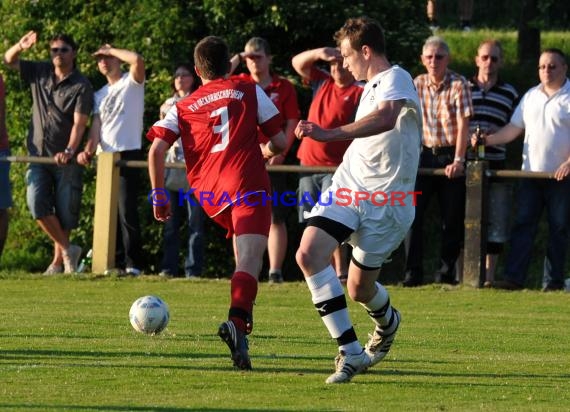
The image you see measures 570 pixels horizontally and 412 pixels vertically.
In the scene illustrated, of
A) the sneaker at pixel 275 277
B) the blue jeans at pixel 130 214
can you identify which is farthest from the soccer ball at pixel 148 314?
the blue jeans at pixel 130 214

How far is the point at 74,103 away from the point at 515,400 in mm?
9374

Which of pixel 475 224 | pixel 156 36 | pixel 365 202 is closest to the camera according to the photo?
pixel 365 202

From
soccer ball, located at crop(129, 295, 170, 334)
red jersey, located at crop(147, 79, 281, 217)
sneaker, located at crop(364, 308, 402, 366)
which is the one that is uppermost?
red jersey, located at crop(147, 79, 281, 217)

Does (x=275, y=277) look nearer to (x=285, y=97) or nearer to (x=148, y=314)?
(x=285, y=97)

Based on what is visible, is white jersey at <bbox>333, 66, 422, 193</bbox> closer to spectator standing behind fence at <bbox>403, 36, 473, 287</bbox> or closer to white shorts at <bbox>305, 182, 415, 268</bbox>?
Result: white shorts at <bbox>305, 182, 415, 268</bbox>

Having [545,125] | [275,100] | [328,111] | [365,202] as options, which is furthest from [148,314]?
[545,125]

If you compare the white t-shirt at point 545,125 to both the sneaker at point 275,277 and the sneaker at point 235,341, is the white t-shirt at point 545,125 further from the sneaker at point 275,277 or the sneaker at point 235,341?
the sneaker at point 235,341

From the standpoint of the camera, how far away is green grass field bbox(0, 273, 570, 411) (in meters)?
7.82

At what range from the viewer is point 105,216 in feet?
54.3

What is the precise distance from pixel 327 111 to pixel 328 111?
0.06 feet

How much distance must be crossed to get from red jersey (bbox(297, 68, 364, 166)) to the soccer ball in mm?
4707

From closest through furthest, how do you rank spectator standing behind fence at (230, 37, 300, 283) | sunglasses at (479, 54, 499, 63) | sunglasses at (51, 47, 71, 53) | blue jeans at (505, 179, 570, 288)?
blue jeans at (505, 179, 570, 288)
sunglasses at (479, 54, 499, 63)
spectator standing behind fence at (230, 37, 300, 283)
sunglasses at (51, 47, 71, 53)

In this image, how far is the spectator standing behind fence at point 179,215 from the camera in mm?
15844

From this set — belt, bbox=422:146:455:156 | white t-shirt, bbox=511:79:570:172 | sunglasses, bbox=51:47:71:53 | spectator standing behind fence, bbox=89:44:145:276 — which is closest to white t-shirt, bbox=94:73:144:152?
spectator standing behind fence, bbox=89:44:145:276
